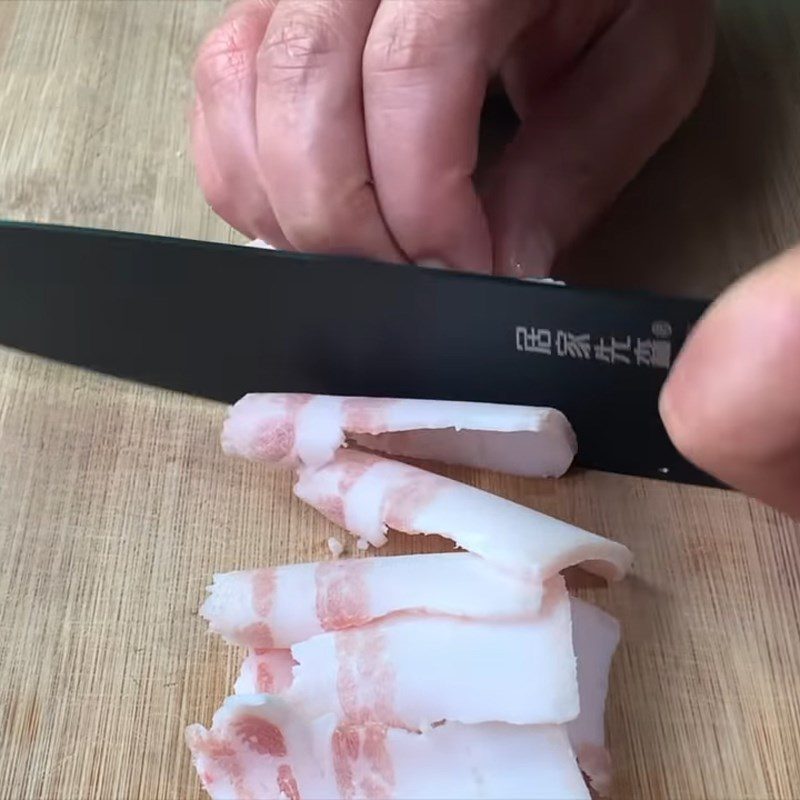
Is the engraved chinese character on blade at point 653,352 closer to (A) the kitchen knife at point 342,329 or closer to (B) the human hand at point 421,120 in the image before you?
(A) the kitchen knife at point 342,329

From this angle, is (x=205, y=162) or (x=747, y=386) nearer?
(x=747, y=386)

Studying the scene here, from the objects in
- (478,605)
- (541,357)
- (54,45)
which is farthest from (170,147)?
(478,605)

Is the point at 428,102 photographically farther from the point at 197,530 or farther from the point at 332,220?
the point at 197,530

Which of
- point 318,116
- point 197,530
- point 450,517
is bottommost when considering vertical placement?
point 197,530

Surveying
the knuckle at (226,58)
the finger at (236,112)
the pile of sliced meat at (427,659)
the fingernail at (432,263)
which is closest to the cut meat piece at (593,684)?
the pile of sliced meat at (427,659)

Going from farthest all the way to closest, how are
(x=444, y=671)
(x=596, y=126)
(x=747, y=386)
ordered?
(x=596, y=126) < (x=444, y=671) < (x=747, y=386)

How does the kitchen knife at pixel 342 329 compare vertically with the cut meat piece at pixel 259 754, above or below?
above

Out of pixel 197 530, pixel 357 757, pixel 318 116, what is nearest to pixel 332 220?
pixel 318 116

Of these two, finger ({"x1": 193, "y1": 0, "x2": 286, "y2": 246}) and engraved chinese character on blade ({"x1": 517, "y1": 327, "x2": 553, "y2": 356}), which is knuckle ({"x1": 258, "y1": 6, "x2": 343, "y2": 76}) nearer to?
finger ({"x1": 193, "y1": 0, "x2": 286, "y2": 246})
